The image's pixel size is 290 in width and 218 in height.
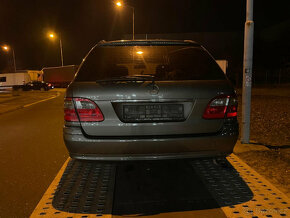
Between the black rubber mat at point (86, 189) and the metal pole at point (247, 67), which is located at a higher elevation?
the metal pole at point (247, 67)

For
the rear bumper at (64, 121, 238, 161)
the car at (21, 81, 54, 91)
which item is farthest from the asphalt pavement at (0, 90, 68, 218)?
the car at (21, 81, 54, 91)

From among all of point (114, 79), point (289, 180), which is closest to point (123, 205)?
point (114, 79)

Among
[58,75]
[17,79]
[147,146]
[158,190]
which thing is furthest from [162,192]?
[58,75]

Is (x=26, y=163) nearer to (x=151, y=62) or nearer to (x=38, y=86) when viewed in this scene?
(x=151, y=62)

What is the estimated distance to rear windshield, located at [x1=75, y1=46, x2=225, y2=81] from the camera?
3.30m

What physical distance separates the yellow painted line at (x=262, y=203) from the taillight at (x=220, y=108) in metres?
0.97

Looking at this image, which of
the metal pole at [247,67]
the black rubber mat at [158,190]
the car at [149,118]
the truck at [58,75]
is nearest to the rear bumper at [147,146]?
the car at [149,118]

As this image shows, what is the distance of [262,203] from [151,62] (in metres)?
2.12

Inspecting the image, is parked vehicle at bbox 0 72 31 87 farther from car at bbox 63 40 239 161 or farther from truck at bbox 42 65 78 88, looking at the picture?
car at bbox 63 40 239 161

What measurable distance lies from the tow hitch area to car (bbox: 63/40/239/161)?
168 millimetres

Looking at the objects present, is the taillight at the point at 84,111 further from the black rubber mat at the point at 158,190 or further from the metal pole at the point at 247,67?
the metal pole at the point at 247,67

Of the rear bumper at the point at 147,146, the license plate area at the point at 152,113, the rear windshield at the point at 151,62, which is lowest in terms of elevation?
the rear bumper at the point at 147,146

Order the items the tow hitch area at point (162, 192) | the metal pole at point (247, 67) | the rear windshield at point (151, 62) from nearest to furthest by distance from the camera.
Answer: the tow hitch area at point (162, 192)
the rear windshield at point (151, 62)
the metal pole at point (247, 67)

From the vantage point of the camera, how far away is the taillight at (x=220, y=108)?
2988 millimetres
